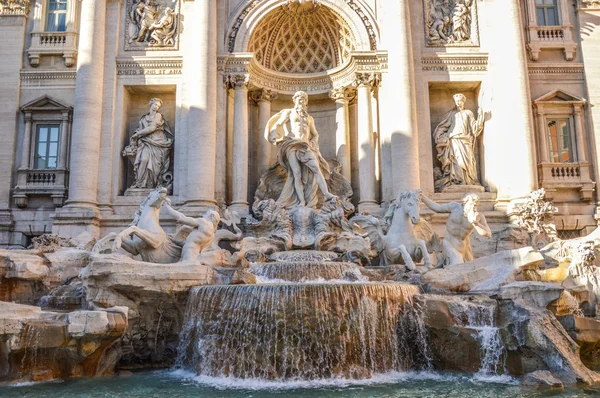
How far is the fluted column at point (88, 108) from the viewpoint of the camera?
15.7 m

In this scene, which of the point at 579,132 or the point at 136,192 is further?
the point at 579,132

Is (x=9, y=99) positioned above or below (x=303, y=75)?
below

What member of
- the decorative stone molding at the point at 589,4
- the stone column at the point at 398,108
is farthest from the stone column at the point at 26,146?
the decorative stone molding at the point at 589,4

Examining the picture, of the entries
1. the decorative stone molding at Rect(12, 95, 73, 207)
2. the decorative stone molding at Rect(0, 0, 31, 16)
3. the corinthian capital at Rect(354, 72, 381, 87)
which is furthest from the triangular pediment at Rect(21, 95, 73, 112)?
the corinthian capital at Rect(354, 72, 381, 87)

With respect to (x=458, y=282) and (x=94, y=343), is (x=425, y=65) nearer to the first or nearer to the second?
(x=458, y=282)

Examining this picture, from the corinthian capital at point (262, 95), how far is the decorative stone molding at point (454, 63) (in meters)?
4.80

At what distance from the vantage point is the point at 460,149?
54.4ft

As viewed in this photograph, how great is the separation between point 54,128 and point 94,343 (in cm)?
1089

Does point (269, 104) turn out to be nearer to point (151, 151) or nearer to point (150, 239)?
point (151, 151)

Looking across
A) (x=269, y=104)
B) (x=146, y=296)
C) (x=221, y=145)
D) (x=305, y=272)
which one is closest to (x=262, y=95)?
(x=269, y=104)

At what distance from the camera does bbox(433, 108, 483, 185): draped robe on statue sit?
54.4ft

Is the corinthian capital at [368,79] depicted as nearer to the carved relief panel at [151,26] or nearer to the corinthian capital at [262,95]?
the corinthian capital at [262,95]

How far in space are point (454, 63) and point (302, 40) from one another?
4.91 m

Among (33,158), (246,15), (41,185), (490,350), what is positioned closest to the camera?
(490,350)
